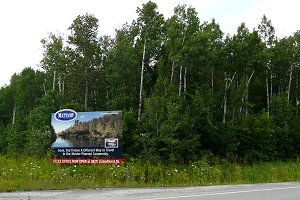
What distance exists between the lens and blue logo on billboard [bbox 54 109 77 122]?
17.4 metres

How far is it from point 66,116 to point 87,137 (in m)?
1.38

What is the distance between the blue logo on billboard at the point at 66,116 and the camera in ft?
57.2

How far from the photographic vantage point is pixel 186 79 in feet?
152

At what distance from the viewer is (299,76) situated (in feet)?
172

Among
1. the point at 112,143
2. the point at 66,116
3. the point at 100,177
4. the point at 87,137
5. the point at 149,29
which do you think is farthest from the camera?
the point at 149,29

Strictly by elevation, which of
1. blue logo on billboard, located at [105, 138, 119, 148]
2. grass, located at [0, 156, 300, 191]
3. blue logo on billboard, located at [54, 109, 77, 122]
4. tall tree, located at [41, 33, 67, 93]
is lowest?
grass, located at [0, 156, 300, 191]

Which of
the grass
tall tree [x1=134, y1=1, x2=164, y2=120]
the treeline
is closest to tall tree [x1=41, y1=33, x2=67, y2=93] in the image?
the treeline

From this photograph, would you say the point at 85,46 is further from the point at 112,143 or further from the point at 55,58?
the point at 112,143

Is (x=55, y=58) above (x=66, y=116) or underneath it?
above

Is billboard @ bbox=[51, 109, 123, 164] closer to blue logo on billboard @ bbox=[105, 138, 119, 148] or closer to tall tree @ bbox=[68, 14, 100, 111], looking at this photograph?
blue logo on billboard @ bbox=[105, 138, 119, 148]

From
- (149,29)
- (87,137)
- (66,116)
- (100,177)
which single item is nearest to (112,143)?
(87,137)

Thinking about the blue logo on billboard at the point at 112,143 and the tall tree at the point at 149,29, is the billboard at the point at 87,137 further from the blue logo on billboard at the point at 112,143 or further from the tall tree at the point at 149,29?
the tall tree at the point at 149,29

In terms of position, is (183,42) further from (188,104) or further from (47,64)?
(47,64)

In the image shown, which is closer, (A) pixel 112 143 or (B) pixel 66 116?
(A) pixel 112 143
